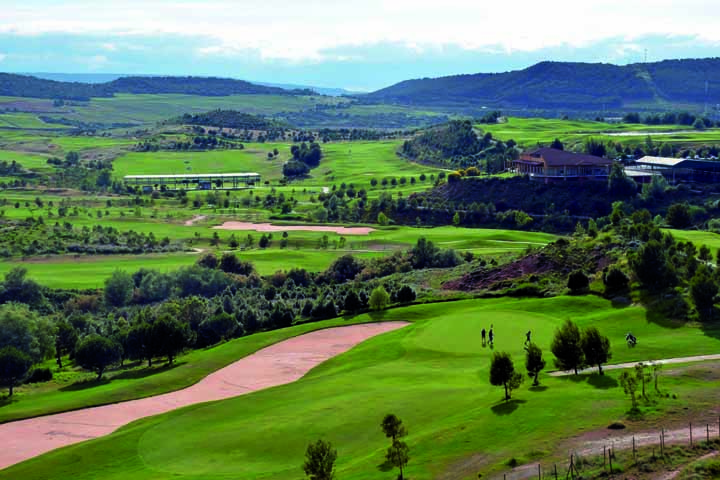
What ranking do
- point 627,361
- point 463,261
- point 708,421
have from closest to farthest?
point 708,421 < point 627,361 < point 463,261

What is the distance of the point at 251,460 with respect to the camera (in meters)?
44.7

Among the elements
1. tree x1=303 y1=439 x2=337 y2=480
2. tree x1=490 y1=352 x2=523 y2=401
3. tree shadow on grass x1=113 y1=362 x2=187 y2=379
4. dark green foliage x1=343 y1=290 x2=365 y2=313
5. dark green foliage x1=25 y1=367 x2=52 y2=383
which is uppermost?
tree x1=490 y1=352 x2=523 y2=401

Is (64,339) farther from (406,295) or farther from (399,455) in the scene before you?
(399,455)

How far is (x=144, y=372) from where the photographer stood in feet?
227

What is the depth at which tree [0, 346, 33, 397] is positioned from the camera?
65812 millimetres

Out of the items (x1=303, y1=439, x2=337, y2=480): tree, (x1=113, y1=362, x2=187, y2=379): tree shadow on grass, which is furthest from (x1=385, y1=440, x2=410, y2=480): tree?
(x1=113, y1=362, x2=187, y2=379): tree shadow on grass

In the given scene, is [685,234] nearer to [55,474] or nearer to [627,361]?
[627,361]

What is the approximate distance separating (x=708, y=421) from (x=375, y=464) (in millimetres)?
14335

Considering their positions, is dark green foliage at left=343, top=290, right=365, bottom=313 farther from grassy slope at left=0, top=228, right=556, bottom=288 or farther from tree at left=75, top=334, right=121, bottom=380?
grassy slope at left=0, top=228, right=556, bottom=288

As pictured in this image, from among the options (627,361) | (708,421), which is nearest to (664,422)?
(708,421)

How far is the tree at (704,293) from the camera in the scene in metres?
58.9

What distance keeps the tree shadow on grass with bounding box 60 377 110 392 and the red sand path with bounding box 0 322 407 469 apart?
7.02 metres

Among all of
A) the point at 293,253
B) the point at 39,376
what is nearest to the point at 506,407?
the point at 39,376

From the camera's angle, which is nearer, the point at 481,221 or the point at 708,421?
the point at 708,421
